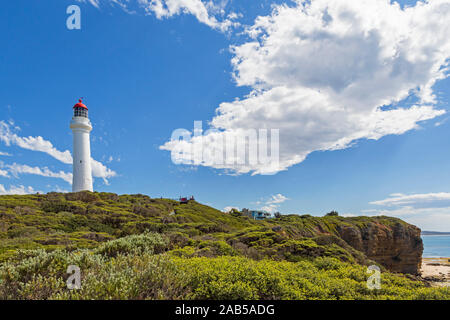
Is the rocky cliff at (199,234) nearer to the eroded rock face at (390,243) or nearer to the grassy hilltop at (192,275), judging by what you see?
the eroded rock face at (390,243)

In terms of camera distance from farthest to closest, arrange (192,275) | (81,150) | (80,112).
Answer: (80,112), (81,150), (192,275)

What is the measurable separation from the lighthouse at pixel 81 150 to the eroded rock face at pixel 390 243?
33.8 metres

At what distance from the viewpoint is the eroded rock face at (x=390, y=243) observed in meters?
27.3

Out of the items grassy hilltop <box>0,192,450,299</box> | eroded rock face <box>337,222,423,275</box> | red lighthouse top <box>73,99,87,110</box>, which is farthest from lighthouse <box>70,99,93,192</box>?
eroded rock face <box>337,222,423,275</box>

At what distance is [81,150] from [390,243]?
4469 centimetres

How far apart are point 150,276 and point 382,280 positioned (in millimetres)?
5368

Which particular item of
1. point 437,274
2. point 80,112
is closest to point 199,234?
point 80,112

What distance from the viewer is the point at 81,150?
32281 mm

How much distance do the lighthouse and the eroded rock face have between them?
111 feet

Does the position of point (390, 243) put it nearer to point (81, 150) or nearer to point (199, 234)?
point (199, 234)

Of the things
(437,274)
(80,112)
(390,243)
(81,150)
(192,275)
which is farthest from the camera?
(437,274)
